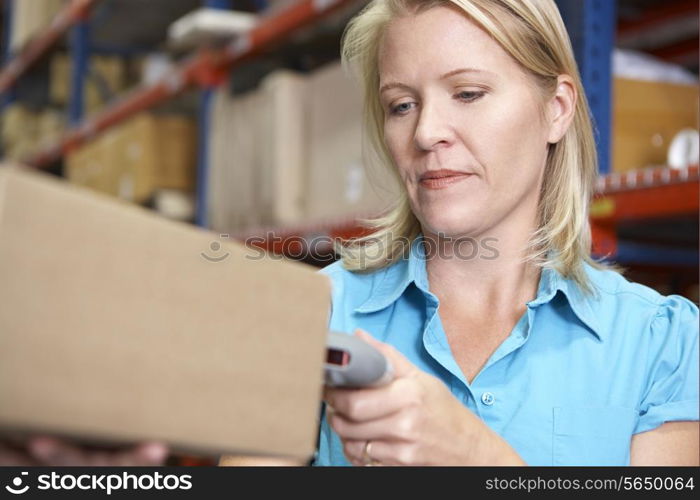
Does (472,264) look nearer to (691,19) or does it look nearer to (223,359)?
(223,359)

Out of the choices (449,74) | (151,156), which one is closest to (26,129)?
(151,156)

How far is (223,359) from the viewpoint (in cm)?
57

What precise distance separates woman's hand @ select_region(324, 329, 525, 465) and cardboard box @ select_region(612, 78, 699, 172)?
115 centimetres

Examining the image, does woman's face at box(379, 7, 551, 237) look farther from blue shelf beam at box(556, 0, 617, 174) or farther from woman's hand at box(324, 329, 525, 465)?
blue shelf beam at box(556, 0, 617, 174)

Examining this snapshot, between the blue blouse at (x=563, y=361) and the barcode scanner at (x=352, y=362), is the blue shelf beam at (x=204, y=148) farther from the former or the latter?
the barcode scanner at (x=352, y=362)

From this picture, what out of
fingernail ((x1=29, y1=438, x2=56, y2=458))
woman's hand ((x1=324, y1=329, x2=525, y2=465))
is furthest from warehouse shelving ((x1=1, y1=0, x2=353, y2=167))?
fingernail ((x1=29, y1=438, x2=56, y2=458))

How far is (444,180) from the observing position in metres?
0.96

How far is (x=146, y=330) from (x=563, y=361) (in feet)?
1.79

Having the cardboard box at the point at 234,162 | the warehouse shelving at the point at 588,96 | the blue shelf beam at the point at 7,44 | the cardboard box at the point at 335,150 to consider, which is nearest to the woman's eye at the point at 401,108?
the warehouse shelving at the point at 588,96

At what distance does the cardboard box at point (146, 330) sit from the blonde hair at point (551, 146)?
448mm

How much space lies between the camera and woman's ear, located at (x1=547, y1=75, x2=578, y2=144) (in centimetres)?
103

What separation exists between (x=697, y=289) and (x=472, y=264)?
1113 mm

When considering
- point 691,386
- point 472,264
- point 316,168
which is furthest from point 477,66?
point 316,168

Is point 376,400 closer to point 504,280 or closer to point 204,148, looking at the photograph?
point 504,280
